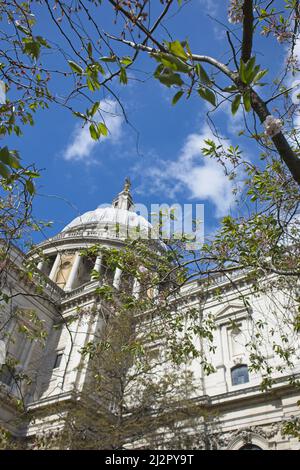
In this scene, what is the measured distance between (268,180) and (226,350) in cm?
1266

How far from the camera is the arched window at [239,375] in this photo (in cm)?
1708

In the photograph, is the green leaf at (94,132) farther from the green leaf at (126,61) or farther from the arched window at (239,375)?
the arched window at (239,375)

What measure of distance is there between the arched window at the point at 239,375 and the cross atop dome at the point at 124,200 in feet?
125

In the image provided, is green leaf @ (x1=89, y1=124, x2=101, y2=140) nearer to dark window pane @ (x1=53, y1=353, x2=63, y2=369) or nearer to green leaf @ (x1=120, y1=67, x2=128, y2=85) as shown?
green leaf @ (x1=120, y1=67, x2=128, y2=85)

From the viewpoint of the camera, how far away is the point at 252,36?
12.5 ft

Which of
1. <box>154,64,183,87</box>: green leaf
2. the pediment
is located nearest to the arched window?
the pediment

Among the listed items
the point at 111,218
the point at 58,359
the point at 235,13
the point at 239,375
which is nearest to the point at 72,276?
the point at 58,359

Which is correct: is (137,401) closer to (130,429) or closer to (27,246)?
(130,429)

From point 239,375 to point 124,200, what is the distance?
4003 cm

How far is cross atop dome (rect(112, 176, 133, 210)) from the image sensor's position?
179ft

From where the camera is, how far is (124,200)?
55125 millimetres

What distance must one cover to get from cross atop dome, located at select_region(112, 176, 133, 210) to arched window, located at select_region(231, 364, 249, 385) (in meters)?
38.2

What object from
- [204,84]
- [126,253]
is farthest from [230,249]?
[204,84]

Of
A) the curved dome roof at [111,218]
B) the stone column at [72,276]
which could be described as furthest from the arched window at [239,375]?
the curved dome roof at [111,218]
